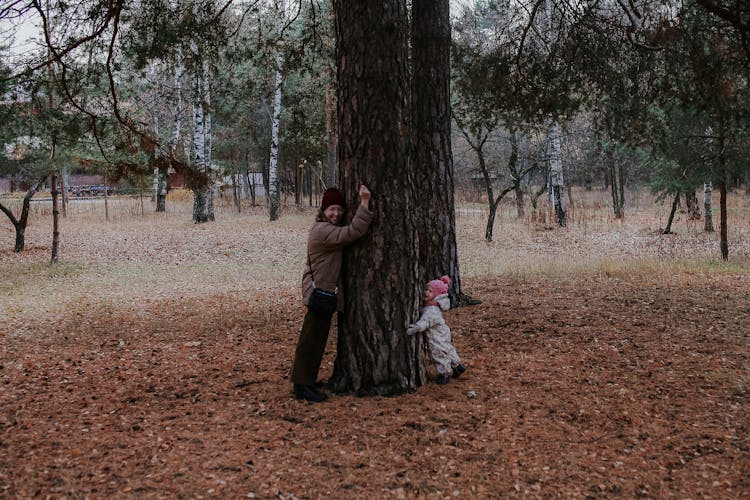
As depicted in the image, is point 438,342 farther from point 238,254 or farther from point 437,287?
point 238,254

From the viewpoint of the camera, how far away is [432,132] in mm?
7164

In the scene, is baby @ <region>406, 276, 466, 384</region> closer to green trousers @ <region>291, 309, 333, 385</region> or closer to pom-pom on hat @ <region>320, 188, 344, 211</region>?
green trousers @ <region>291, 309, 333, 385</region>

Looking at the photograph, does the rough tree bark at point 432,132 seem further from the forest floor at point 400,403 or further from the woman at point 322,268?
the woman at point 322,268

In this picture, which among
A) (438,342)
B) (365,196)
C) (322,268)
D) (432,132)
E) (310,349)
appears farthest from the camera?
(432,132)

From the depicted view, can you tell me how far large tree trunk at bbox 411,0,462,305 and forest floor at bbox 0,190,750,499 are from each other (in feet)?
3.17

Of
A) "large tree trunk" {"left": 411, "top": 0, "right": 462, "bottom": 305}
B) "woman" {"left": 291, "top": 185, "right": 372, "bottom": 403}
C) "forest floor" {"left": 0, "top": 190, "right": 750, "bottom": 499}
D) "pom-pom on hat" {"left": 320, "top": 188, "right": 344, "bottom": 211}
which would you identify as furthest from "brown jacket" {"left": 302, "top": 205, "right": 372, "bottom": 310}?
"large tree trunk" {"left": 411, "top": 0, "right": 462, "bottom": 305}

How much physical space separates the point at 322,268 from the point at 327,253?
117 millimetres

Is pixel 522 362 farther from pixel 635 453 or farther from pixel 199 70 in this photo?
pixel 199 70

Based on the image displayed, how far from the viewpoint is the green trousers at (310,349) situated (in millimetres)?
4430

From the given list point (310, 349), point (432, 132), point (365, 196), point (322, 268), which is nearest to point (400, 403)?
point (310, 349)

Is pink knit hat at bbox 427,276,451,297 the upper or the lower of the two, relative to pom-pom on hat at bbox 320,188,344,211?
lower

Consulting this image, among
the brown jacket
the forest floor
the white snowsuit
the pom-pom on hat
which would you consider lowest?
the forest floor

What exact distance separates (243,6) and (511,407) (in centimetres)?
1025

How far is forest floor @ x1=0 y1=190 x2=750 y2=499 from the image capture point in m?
3.24
